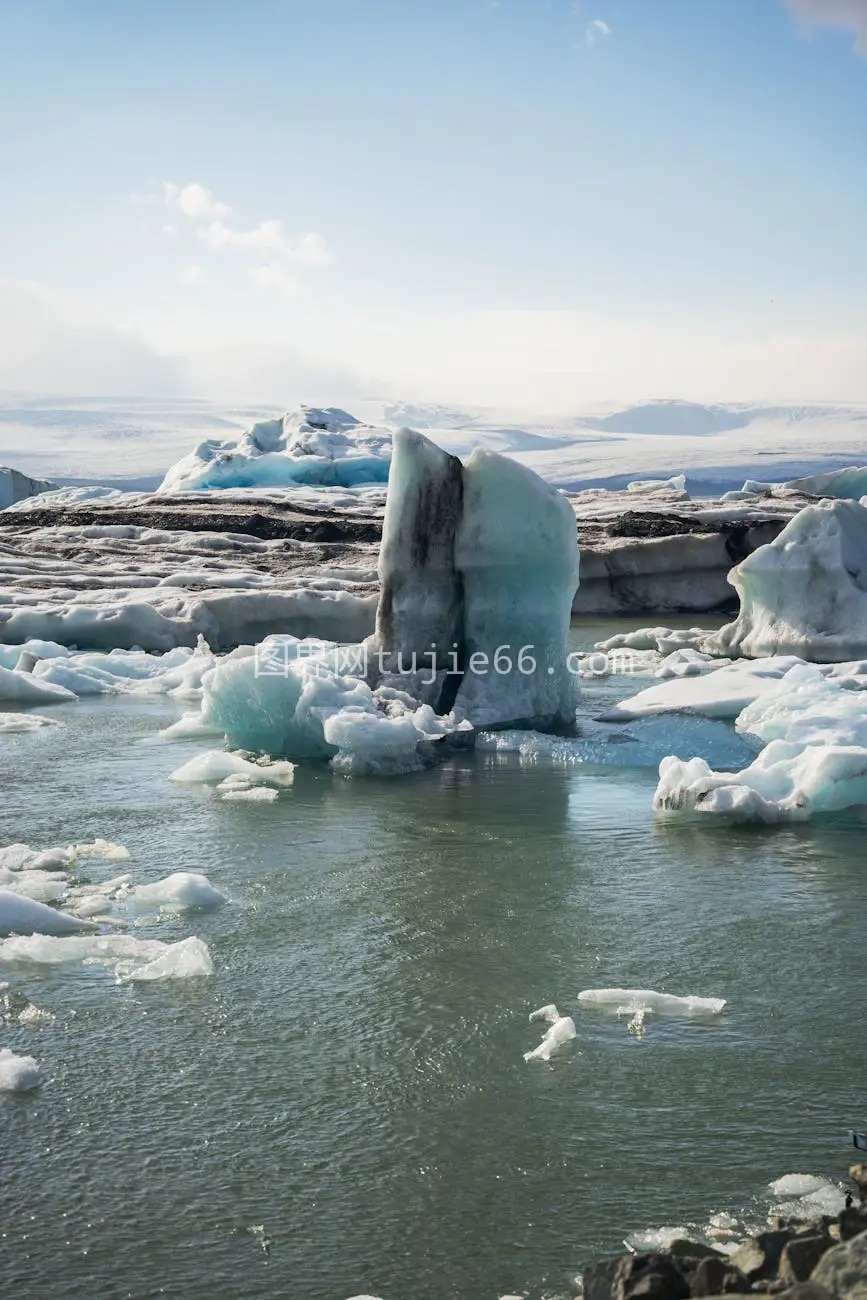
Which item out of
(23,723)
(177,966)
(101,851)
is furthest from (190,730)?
(177,966)

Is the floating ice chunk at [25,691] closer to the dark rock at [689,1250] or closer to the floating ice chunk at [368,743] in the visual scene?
the floating ice chunk at [368,743]

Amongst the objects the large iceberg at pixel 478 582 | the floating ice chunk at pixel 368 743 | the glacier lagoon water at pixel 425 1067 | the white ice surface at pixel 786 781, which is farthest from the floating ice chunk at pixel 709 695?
the glacier lagoon water at pixel 425 1067

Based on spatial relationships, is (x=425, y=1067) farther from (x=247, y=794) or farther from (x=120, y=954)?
(x=247, y=794)

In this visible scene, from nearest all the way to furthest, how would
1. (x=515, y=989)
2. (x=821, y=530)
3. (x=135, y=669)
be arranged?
1. (x=515, y=989)
2. (x=135, y=669)
3. (x=821, y=530)

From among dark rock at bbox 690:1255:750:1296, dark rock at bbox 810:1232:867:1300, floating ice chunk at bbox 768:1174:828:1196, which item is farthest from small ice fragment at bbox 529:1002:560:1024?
dark rock at bbox 810:1232:867:1300

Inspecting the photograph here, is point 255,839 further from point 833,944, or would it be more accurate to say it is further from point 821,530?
point 821,530

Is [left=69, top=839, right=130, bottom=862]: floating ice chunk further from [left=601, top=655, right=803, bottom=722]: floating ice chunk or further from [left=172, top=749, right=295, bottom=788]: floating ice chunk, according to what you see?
[left=601, top=655, right=803, bottom=722]: floating ice chunk

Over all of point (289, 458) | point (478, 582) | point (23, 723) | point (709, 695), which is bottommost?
point (23, 723)

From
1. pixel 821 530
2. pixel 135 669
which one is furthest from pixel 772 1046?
pixel 821 530
